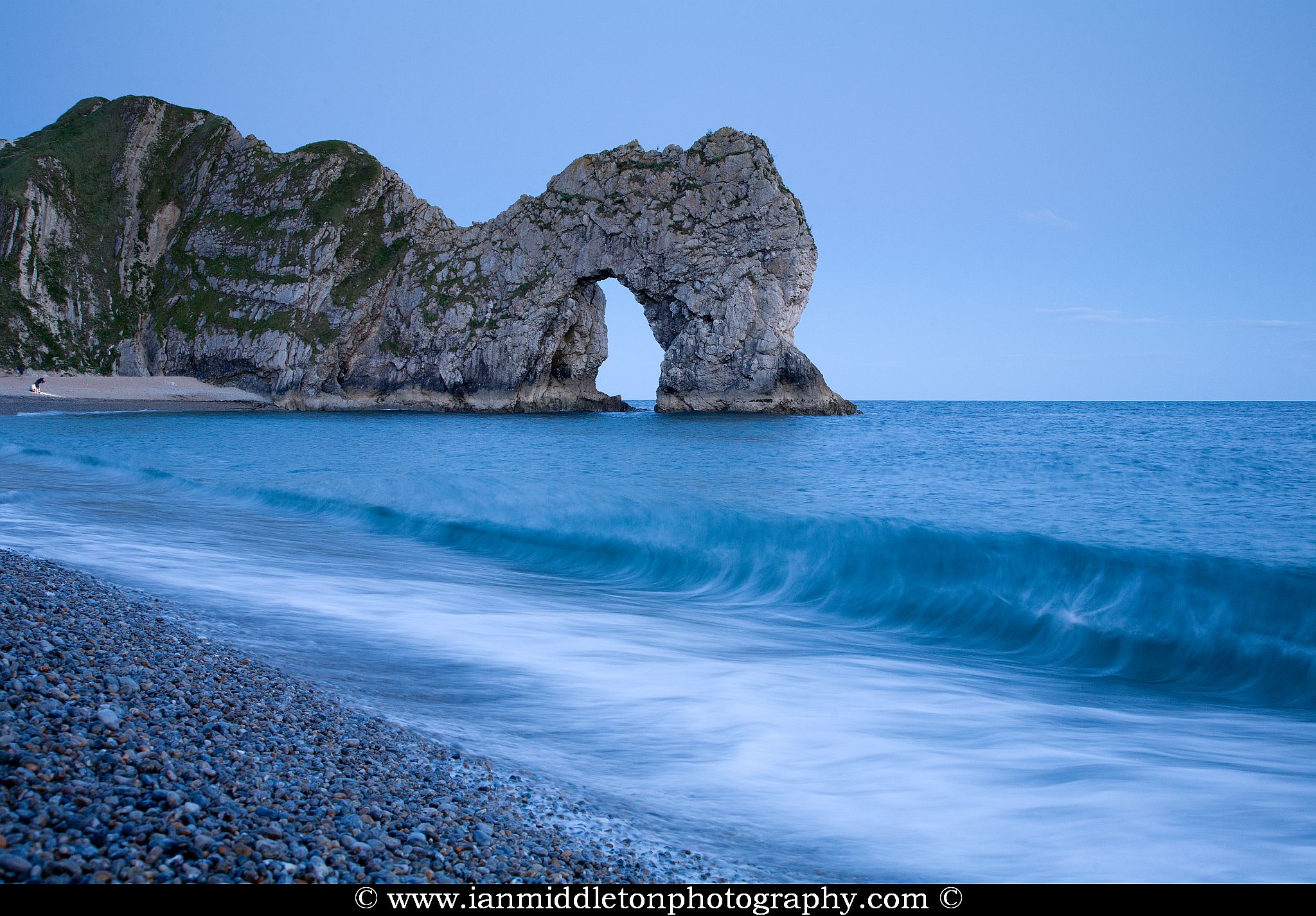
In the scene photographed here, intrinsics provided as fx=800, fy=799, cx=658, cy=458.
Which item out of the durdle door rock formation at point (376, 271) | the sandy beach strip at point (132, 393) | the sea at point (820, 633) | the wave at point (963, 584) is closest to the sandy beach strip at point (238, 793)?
the sea at point (820, 633)

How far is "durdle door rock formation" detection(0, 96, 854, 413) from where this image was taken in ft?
170

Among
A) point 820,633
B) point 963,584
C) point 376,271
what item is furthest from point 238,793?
point 376,271

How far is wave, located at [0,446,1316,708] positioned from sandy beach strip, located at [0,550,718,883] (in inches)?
217

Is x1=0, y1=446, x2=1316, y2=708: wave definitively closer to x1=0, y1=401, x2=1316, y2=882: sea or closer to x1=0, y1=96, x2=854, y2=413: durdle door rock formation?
x1=0, y1=401, x2=1316, y2=882: sea

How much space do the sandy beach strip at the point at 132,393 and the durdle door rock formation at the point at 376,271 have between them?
1628 millimetres

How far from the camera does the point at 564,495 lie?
15.3m

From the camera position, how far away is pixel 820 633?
25.7 feet

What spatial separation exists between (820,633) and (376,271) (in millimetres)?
62689

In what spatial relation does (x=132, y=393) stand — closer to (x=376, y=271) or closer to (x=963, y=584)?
(x=376, y=271)

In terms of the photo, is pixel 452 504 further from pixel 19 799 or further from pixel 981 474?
pixel 19 799

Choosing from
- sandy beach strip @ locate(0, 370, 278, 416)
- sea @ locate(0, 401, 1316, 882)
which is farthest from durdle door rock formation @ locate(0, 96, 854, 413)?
sea @ locate(0, 401, 1316, 882)

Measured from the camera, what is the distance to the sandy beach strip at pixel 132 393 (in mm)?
54781

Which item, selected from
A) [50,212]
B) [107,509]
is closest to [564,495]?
[107,509]
